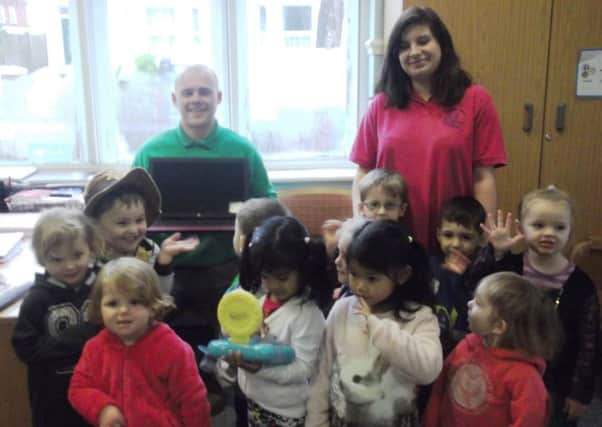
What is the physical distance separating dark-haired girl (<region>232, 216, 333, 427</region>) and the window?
191 centimetres

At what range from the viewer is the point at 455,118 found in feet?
6.01

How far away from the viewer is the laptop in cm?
210

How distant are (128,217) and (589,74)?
6.33ft

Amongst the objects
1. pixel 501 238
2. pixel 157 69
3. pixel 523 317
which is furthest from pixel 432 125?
pixel 157 69

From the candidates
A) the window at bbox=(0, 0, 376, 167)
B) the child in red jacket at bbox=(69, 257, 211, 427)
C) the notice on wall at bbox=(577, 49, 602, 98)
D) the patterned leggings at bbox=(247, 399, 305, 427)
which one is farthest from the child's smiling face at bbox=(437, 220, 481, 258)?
the window at bbox=(0, 0, 376, 167)

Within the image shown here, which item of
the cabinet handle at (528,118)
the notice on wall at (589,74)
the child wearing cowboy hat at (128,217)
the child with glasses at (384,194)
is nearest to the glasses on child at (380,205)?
the child with glasses at (384,194)

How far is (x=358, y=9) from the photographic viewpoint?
3.13m

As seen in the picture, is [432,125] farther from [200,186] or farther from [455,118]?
[200,186]

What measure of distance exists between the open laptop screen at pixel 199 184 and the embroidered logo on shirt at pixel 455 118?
0.71 meters

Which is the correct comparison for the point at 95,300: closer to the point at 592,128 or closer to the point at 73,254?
the point at 73,254

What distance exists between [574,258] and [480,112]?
96cm

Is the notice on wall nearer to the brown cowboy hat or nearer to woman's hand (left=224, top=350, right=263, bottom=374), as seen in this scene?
the brown cowboy hat

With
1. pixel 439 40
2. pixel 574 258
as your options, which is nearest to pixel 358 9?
pixel 439 40

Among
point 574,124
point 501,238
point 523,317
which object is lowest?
point 523,317
